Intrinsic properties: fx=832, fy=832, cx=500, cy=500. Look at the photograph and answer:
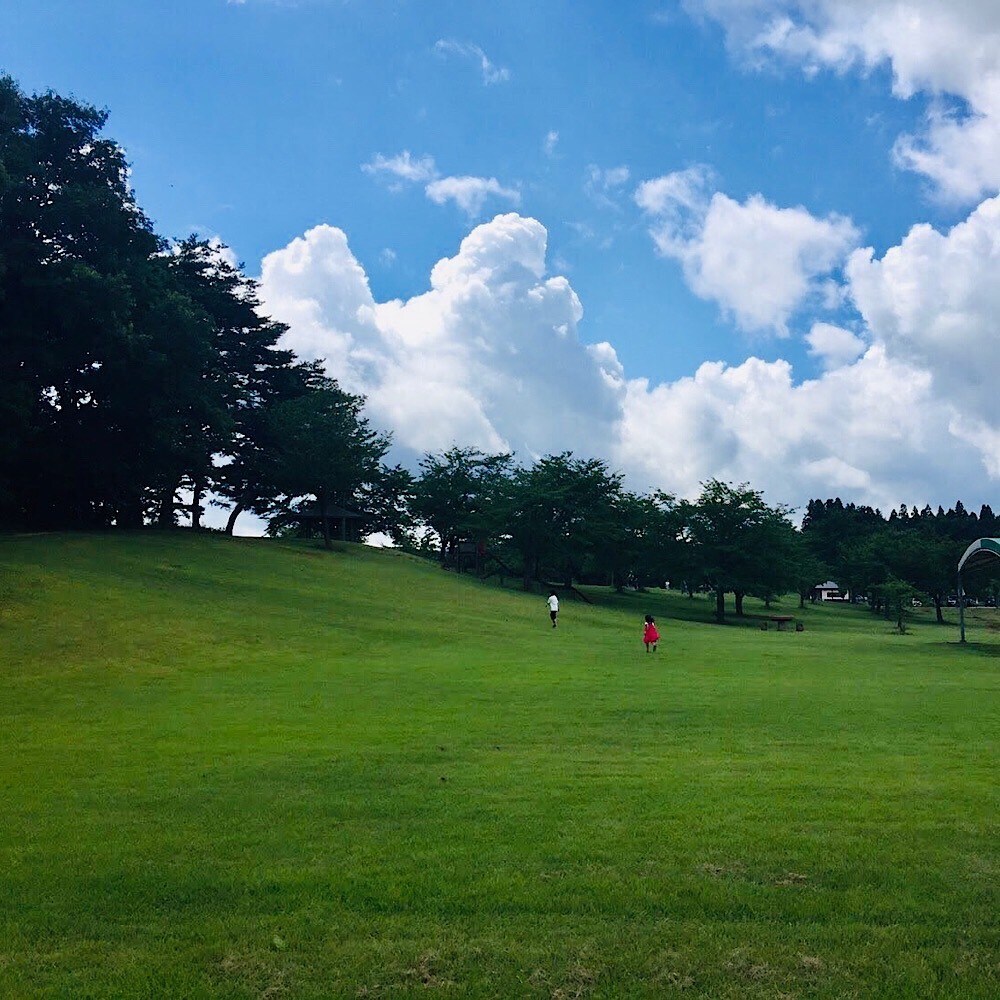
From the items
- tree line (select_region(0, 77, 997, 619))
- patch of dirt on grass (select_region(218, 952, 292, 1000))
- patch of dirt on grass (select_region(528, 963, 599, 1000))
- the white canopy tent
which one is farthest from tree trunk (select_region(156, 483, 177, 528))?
patch of dirt on grass (select_region(528, 963, 599, 1000))

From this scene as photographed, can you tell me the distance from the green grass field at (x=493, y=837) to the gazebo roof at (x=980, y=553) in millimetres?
14890

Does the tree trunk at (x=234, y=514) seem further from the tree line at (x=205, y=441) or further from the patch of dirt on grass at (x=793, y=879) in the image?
the patch of dirt on grass at (x=793, y=879)

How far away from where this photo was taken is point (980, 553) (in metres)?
34.1

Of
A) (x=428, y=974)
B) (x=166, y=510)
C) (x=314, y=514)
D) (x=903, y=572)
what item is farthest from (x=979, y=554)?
(x=314, y=514)

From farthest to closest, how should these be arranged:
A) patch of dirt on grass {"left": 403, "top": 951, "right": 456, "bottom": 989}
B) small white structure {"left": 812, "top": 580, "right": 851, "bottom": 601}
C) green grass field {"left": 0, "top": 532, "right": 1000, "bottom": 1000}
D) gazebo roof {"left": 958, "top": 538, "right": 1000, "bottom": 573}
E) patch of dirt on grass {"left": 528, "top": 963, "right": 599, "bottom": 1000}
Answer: small white structure {"left": 812, "top": 580, "right": 851, "bottom": 601} < gazebo roof {"left": 958, "top": 538, "right": 1000, "bottom": 573} < green grass field {"left": 0, "top": 532, "right": 1000, "bottom": 1000} < patch of dirt on grass {"left": 403, "top": 951, "right": 456, "bottom": 989} < patch of dirt on grass {"left": 528, "top": 963, "right": 599, "bottom": 1000}

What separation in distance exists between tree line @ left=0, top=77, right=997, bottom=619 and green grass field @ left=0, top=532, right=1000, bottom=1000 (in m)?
24.7

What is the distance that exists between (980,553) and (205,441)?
4354 centimetres

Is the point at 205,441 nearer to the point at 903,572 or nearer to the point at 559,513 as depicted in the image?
the point at 559,513

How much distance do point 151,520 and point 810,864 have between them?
193ft

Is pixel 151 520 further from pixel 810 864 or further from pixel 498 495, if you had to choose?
pixel 810 864

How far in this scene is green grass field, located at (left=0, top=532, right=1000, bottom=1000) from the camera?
529cm

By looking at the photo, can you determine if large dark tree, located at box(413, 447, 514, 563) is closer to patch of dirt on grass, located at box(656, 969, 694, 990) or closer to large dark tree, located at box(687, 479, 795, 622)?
large dark tree, located at box(687, 479, 795, 622)

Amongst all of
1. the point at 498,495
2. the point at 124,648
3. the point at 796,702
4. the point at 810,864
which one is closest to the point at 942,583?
the point at 498,495

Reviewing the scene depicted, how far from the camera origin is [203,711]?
15047mm
